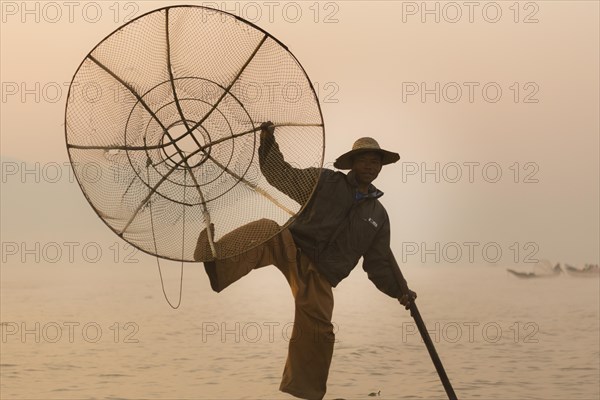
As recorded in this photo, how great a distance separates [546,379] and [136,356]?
322 centimetres

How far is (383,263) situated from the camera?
573 centimetres

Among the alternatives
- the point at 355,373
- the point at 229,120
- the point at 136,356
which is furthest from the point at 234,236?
the point at 136,356

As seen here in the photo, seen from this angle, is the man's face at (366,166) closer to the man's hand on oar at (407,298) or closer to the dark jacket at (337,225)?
the dark jacket at (337,225)

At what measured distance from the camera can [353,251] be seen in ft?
18.6

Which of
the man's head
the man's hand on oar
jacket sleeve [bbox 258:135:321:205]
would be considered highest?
the man's head

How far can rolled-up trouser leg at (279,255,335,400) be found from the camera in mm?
5547

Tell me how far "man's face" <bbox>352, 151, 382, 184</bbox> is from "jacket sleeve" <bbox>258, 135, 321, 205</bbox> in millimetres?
315

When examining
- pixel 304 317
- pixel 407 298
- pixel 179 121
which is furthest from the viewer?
pixel 407 298

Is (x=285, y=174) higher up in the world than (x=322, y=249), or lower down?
higher up

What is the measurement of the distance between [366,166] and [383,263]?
0.52 metres

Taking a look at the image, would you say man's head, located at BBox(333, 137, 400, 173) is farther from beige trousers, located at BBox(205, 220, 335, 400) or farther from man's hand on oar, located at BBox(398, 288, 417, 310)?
man's hand on oar, located at BBox(398, 288, 417, 310)

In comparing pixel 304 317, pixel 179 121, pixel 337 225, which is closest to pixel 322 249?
pixel 337 225

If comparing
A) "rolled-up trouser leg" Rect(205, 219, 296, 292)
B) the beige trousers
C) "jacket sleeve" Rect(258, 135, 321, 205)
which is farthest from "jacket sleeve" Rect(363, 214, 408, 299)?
"jacket sleeve" Rect(258, 135, 321, 205)

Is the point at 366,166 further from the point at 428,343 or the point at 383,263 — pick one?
the point at 428,343
